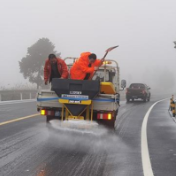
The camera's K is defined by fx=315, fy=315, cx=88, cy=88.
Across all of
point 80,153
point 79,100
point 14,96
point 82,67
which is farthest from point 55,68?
point 14,96

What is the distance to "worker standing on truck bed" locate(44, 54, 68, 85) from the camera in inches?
352

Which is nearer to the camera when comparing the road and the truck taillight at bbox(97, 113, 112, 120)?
the road

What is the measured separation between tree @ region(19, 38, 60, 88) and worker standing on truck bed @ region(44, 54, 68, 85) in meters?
61.8

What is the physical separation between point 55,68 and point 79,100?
1.67 m

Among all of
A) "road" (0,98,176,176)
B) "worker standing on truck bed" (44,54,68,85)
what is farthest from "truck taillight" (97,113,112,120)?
"worker standing on truck bed" (44,54,68,85)

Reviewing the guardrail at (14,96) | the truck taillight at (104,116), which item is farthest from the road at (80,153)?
the guardrail at (14,96)

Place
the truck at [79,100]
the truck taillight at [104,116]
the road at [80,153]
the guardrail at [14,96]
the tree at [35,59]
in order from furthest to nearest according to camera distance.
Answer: the tree at [35,59], the guardrail at [14,96], the truck taillight at [104,116], the truck at [79,100], the road at [80,153]

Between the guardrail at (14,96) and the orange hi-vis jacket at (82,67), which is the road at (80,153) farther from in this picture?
the guardrail at (14,96)

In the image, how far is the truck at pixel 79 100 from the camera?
310 inches

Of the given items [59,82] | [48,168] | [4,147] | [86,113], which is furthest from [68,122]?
[48,168]

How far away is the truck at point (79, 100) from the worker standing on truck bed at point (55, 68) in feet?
2.93

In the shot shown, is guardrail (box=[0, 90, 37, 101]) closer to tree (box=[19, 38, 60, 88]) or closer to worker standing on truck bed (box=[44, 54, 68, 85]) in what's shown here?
worker standing on truck bed (box=[44, 54, 68, 85])

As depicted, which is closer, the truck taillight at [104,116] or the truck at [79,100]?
the truck at [79,100]

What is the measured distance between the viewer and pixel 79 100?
7.87 m
